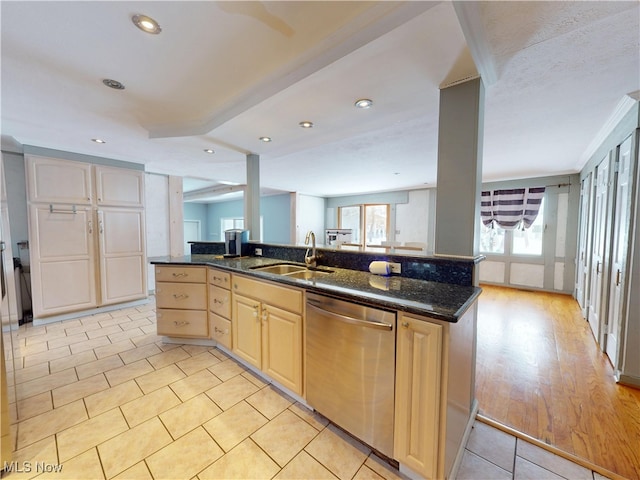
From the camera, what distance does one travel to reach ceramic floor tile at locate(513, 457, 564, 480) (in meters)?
1.27

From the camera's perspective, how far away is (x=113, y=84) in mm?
1830

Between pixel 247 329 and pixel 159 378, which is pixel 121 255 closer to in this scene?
pixel 159 378

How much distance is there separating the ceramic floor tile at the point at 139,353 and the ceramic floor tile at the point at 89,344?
400mm

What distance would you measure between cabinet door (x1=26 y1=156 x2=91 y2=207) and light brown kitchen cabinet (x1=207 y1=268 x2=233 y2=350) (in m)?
2.32

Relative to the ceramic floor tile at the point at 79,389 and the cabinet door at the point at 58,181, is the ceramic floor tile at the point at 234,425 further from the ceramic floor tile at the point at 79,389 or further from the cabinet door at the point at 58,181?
the cabinet door at the point at 58,181

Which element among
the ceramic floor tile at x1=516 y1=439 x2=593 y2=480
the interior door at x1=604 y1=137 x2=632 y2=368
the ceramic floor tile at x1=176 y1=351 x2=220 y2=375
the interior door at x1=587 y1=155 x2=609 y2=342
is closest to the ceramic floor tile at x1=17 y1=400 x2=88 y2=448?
the ceramic floor tile at x1=176 y1=351 x2=220 y2=375

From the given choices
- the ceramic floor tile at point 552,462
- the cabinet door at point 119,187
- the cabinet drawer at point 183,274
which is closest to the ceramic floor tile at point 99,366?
the cabinet drawer at point 183,274

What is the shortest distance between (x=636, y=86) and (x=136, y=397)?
13.6ft

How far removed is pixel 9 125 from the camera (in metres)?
2.48

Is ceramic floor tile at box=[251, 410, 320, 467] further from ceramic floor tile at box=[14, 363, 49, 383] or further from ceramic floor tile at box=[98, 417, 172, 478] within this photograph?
ceramic floor tile at box=[14, 363, 49, 383]

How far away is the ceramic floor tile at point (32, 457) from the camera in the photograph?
1259mm

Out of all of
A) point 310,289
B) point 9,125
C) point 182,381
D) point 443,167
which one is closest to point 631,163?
point 443,167

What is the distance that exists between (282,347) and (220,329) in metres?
0.89

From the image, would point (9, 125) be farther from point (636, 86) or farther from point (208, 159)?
point (636, 86)
